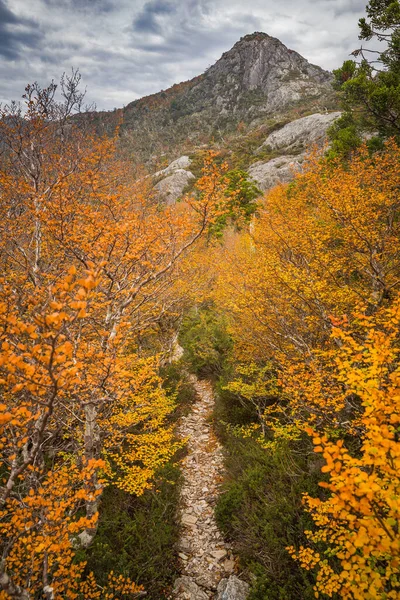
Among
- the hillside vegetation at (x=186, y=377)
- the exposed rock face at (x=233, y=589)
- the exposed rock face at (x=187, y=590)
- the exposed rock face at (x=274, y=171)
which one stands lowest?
the exposed rock face at (x=187, y=590)

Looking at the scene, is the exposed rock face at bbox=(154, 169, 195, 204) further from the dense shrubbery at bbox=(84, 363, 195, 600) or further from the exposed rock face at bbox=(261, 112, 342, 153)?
the dense shrubbery at bbox=(84, 363, 195, 600)

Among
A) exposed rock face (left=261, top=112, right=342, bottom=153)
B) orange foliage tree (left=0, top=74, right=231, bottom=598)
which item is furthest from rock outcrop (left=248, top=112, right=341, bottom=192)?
orange foliage tree (left=0, top=74, right=231, bottom=598)

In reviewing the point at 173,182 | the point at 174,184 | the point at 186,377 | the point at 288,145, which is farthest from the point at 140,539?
the point at 288,145

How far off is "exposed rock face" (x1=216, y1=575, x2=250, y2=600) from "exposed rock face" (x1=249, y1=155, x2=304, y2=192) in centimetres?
4001

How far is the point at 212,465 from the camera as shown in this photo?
34.0ft

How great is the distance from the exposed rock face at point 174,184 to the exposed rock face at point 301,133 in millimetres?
17681

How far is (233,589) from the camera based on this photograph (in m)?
5.69

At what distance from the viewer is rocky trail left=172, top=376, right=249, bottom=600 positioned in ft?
20.0

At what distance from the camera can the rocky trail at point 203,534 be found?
6.11 m

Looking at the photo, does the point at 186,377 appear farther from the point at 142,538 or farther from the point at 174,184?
the point at 174,184

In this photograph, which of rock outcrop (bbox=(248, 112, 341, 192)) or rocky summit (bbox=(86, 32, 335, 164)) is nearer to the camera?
rock outcrop (bbox=(248, 112, 341, 192))

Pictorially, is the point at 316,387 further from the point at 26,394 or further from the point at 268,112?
the point at 268,112

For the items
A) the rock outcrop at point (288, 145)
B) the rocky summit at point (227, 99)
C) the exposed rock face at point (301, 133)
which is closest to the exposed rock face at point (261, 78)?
the rocky summit at point (227, 99)

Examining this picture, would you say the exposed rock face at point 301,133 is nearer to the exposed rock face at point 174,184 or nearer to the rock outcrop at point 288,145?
the rock outcrop at point 288,145
